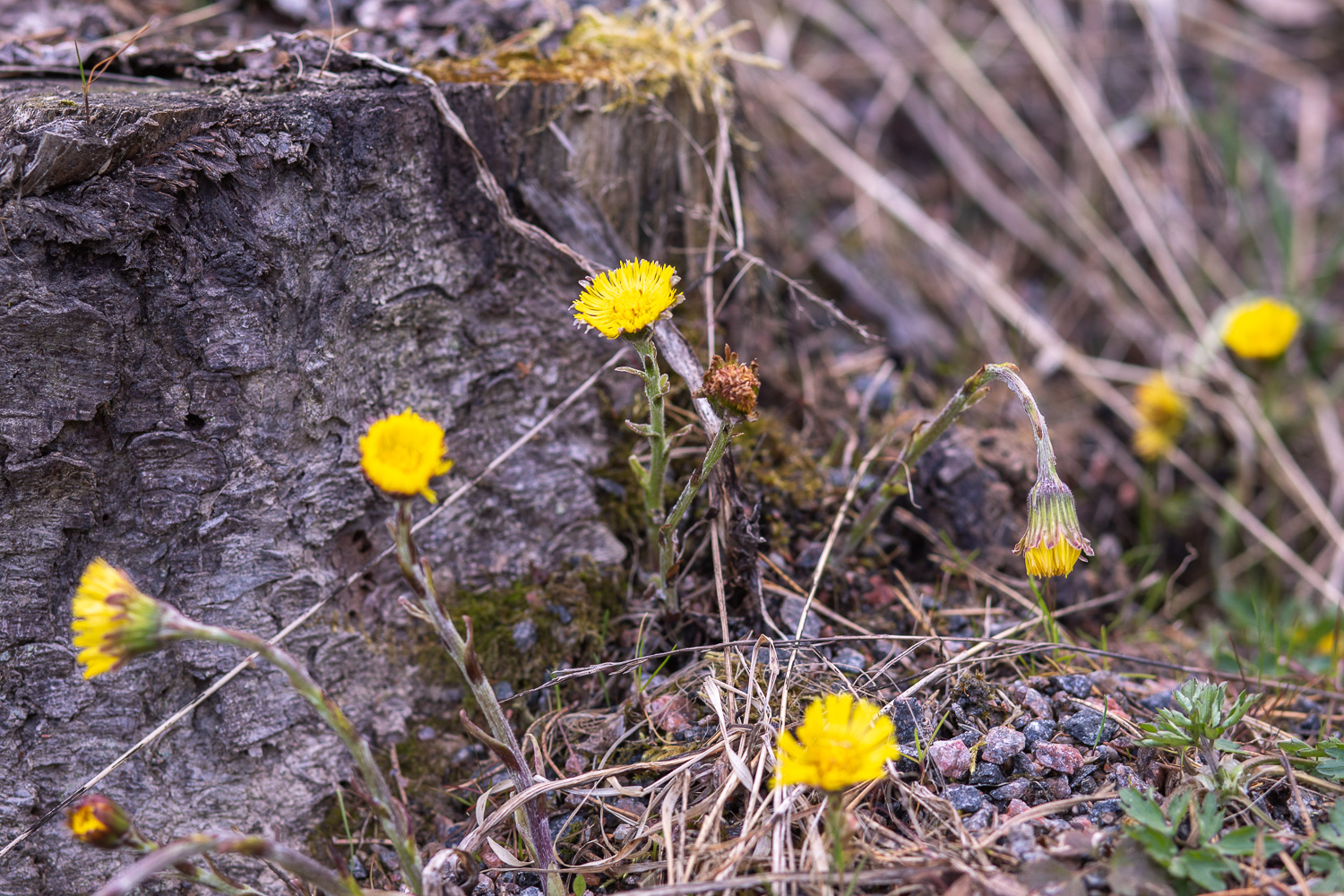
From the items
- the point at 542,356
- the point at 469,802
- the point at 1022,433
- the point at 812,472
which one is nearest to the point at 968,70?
the point at 1022,433

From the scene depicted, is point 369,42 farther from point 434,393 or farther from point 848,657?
point 848,657

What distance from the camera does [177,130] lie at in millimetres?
1494

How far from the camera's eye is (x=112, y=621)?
1109 millimetres

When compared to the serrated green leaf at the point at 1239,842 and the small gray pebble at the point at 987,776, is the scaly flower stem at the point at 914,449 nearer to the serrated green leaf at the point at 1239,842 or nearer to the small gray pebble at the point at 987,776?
the small gray pebble at the point at 987,776

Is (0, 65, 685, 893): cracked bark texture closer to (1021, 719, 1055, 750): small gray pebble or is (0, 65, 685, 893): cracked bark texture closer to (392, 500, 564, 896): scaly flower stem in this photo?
(392, 500, 564, 896): scaly flower stem

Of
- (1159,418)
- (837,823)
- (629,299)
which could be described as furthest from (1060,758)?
(1159,418)

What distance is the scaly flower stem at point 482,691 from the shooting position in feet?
3.98

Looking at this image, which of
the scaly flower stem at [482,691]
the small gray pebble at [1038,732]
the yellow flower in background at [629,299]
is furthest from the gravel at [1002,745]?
the yellow flower in background at [629,299]

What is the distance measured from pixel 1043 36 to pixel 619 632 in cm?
338

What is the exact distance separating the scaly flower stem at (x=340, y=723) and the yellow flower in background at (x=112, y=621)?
1.2 inches

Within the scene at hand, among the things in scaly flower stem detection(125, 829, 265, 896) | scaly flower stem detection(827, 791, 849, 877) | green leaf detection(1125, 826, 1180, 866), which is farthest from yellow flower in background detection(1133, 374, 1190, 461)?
scaly flower stem detection(125, 829, 265, 896)

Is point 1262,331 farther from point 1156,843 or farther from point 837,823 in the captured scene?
point 837,823

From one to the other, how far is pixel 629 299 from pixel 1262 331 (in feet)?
8.49

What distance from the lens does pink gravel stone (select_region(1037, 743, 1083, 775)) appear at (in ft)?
4.82
